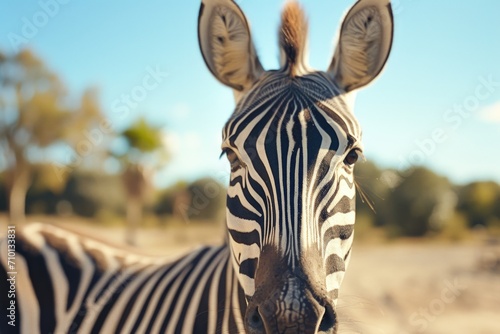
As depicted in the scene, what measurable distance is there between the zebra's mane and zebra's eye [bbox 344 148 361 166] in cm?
62

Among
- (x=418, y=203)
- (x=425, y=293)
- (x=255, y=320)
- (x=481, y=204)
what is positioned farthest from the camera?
(x=481, y=204)

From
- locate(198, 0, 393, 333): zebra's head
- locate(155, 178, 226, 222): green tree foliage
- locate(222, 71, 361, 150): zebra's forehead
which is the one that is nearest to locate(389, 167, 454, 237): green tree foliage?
locate(155, 178, 226, 222): green tree foliage

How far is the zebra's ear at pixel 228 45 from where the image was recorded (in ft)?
9.36

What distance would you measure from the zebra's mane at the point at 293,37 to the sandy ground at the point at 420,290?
56.8 inches

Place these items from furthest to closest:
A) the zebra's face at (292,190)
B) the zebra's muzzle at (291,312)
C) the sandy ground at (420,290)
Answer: the sandy ground at (420,290) → the zebra's face at (292,190) → the zebra's muzzle at (291,312)

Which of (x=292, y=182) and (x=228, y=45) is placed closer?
(x=292, y=182)

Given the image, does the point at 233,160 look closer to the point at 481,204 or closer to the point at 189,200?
the point at 189,200

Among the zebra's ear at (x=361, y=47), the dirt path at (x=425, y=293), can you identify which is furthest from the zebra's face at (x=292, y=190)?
the dirt path at (x=425, y=293)

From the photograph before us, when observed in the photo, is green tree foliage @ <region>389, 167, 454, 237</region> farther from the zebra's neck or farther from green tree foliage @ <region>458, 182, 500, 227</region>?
the zebra's neck

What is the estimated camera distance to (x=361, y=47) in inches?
111

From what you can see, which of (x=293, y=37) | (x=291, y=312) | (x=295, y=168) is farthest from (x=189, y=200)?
(x=291, y=312)

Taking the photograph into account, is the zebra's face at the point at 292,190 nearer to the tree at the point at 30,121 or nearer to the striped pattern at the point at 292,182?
the striped pattern at the point at 292,182

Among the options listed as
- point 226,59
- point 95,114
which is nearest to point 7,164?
point 95,114

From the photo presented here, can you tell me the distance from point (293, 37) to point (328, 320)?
1770 millimetres
